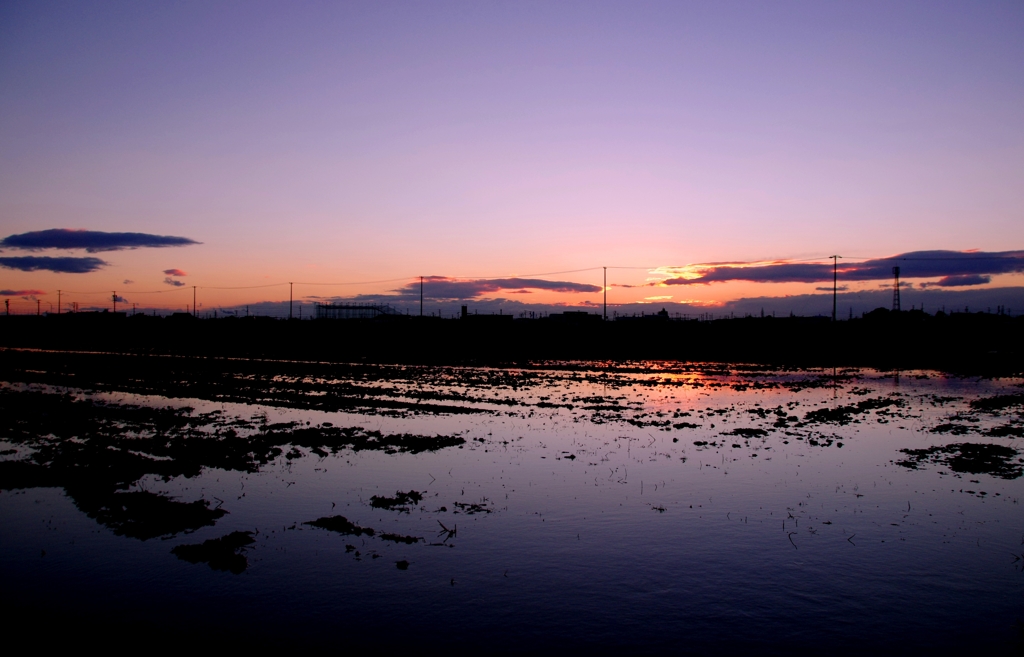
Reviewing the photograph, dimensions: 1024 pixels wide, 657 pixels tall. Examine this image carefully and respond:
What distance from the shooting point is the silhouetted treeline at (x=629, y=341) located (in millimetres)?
72756

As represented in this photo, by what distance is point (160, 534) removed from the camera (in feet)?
45.4

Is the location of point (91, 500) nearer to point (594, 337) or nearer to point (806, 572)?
point (806, 572)

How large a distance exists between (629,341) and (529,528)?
7658 centimetres

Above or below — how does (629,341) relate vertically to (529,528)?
above

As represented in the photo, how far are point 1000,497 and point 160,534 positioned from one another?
21509mm

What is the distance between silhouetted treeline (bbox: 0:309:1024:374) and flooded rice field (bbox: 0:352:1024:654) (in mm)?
44497

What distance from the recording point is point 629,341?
89.0 metres

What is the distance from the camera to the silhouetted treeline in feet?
239

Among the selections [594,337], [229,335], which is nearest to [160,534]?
[594,337]

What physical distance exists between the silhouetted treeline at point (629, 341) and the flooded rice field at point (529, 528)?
44.5m

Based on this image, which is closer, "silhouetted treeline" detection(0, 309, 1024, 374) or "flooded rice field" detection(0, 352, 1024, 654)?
"flooded rice field" detection(0, 352, 1024, 654)

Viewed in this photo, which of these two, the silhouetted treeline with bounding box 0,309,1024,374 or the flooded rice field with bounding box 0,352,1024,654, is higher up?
the silhouetted treeline with bounding box 0,309,1024,374

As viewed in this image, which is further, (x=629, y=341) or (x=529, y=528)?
(x=629, y=341)

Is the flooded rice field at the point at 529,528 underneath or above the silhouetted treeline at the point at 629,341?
underneath
